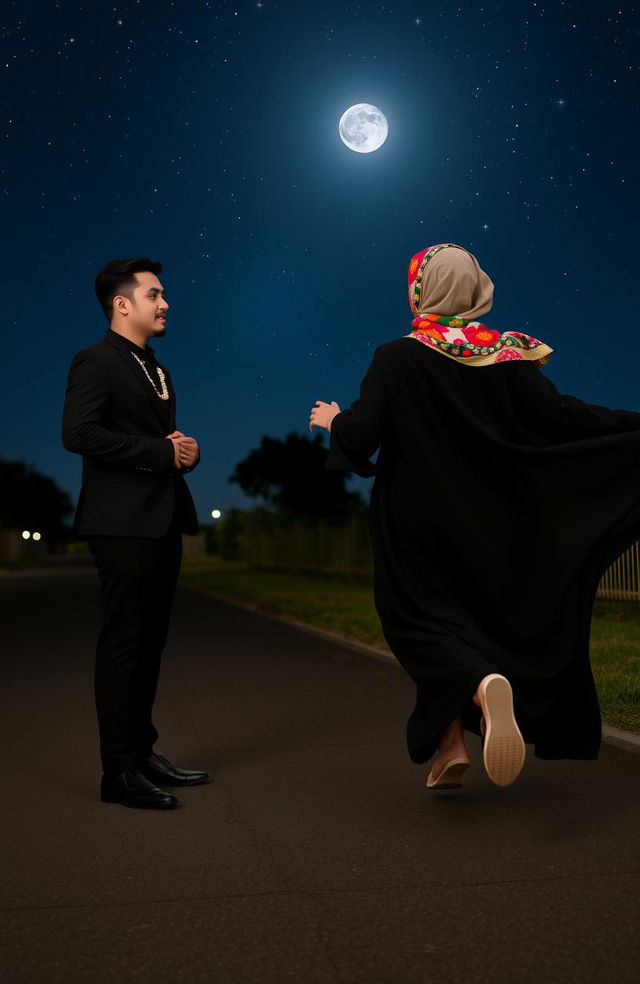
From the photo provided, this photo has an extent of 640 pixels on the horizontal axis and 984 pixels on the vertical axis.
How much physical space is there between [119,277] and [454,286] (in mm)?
1489

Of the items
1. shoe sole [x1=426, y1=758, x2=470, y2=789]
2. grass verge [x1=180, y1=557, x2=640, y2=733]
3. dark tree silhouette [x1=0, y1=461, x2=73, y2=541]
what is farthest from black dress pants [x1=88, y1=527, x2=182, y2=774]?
dark tree silhouette [x1=0, y1=461, x2=73, y2=541]

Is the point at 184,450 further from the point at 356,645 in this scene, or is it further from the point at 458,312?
the point at 356,645

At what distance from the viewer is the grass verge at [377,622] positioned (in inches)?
284

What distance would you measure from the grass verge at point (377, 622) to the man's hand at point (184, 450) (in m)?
3.08

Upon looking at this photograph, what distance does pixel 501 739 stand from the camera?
3.69 metres

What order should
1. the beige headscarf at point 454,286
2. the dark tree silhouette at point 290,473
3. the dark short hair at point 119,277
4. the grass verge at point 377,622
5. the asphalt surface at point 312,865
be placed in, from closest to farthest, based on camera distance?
the asphalt surface at point 312,865, the beige headscarf at point 454,286, the dark short hair at point 119,277, the grass verge at point 377,622, the dark tree silhouette at point 290,473

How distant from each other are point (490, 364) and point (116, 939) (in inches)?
97.6

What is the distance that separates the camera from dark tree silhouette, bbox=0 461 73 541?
322ft

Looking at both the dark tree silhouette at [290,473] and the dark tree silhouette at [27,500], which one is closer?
the dark tree silhouette at [290,473]

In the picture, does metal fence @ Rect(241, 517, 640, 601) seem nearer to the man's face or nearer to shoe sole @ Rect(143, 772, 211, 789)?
shoe sole @ Rect(143, 772, 211, 789)

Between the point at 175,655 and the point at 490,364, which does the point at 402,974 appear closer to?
the point at 490,364

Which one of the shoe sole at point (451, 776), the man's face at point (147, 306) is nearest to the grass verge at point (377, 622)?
the shoe sole at point (451, 776)

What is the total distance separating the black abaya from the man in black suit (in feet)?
2.79

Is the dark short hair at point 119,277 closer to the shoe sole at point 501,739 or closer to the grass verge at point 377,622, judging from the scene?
the shoe sole at point 501,739
